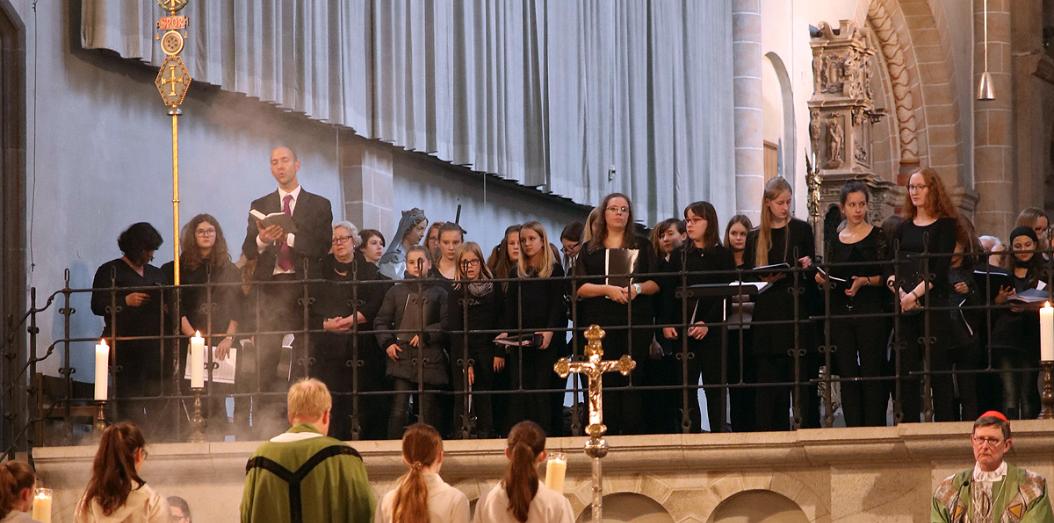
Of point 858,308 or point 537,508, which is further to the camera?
point 858,308

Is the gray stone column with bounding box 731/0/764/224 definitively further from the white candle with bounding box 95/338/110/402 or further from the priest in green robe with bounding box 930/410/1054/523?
the priest in green robe with bounding box 930/410/1054/523

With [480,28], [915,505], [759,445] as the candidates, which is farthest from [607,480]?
[480,28]

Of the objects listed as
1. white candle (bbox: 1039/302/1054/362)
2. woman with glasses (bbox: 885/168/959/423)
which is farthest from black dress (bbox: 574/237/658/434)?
white candle (bbox: 1039/302/1054/362)

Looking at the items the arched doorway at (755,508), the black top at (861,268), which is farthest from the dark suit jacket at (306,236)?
the black top at (861,268)

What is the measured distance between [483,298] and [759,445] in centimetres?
191

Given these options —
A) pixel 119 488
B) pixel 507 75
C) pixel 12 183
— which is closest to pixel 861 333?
pixel 119 488

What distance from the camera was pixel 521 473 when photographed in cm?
762

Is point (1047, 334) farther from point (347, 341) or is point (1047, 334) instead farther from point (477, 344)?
point (347, 341)

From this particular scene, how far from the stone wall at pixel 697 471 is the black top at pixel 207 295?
843 millimetres

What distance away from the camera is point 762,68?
2327 centimetres

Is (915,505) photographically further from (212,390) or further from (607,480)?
(212,390)

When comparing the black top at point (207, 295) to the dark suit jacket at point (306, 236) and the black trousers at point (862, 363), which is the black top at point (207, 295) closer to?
the dark suit jacket at point (306, 236)

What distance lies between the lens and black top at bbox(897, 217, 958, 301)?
9.69m

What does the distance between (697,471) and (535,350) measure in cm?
128
